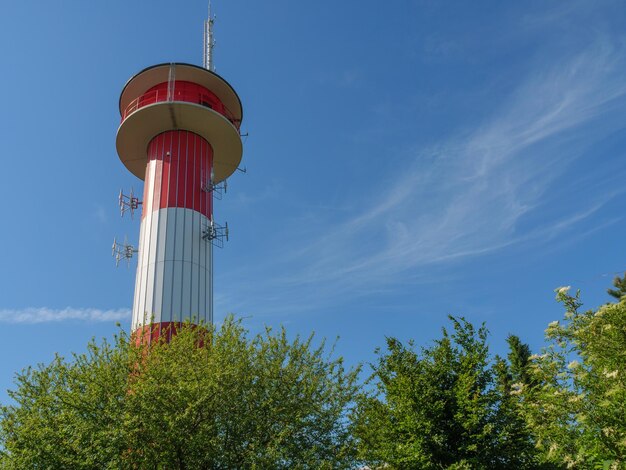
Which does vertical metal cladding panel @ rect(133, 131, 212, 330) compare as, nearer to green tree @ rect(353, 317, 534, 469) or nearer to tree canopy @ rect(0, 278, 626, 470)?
tree canopy @ rect(0, 278, 626, 470)

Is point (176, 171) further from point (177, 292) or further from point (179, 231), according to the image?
point (177, 292)

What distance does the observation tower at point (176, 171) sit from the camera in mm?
24719

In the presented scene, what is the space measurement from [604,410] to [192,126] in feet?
74.4

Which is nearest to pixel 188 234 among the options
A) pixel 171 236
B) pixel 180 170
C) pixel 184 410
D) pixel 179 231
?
pixel 179 231

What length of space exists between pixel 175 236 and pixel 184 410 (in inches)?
462

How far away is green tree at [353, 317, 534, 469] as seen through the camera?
15273 mm

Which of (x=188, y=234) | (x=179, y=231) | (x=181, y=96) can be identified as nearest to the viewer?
(x=179, y=231)

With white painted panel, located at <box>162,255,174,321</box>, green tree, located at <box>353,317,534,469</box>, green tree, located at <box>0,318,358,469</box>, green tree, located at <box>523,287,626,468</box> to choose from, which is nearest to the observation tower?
white painted panel, located at <box>162,255,174,321</box>

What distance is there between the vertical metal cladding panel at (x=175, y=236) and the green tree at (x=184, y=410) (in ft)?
18.6

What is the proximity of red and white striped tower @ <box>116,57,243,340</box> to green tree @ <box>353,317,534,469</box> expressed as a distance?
10.4 metres

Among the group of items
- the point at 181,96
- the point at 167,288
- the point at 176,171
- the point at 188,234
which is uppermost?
the point at 181,96

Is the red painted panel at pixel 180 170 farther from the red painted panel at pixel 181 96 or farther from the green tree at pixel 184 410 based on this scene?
the green tree at pixel 184 410

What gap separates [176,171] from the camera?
89.5 feet

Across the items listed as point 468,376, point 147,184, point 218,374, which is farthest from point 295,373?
point 147,184
